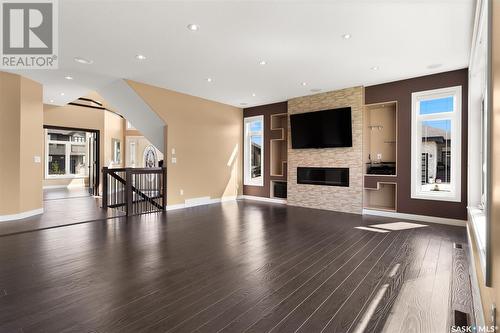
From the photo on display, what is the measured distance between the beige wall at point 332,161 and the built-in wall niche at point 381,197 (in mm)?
278

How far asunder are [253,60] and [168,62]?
1.59 metres

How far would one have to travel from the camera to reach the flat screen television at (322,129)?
21.2ft

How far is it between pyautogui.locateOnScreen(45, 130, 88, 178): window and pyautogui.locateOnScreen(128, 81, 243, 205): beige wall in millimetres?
7889

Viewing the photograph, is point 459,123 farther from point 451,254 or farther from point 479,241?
point 479,241

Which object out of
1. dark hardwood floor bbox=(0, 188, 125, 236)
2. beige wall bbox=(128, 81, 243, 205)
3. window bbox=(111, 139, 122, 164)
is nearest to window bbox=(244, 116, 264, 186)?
beige wall bbox=(128, 81, 243, 205)

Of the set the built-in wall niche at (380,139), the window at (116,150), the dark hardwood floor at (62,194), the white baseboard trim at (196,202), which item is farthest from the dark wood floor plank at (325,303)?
the window at (116,150)

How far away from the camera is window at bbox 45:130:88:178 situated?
11.5 m

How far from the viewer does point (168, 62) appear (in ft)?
15.9

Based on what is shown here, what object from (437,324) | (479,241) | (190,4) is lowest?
(437,324)

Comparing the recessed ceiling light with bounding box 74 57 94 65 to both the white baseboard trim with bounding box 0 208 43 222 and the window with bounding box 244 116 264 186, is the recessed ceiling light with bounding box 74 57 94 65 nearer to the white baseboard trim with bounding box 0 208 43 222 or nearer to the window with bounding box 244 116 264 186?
the white baseboard trim with bounding box 0 208 43 222

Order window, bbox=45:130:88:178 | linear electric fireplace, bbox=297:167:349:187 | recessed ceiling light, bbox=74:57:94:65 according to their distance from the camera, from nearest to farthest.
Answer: recessed ceiling light, bbox=74:57:94:65
linear electric fireplace, bbox=297:167:349:187
window, bbox=45:130:88:178

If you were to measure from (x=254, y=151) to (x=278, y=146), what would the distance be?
883 millimetres

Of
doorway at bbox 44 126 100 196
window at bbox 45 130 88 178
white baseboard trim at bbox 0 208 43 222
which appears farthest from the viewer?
window at bbox 45 130 88 178

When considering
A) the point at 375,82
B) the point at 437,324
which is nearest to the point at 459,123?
the point at 375,82
